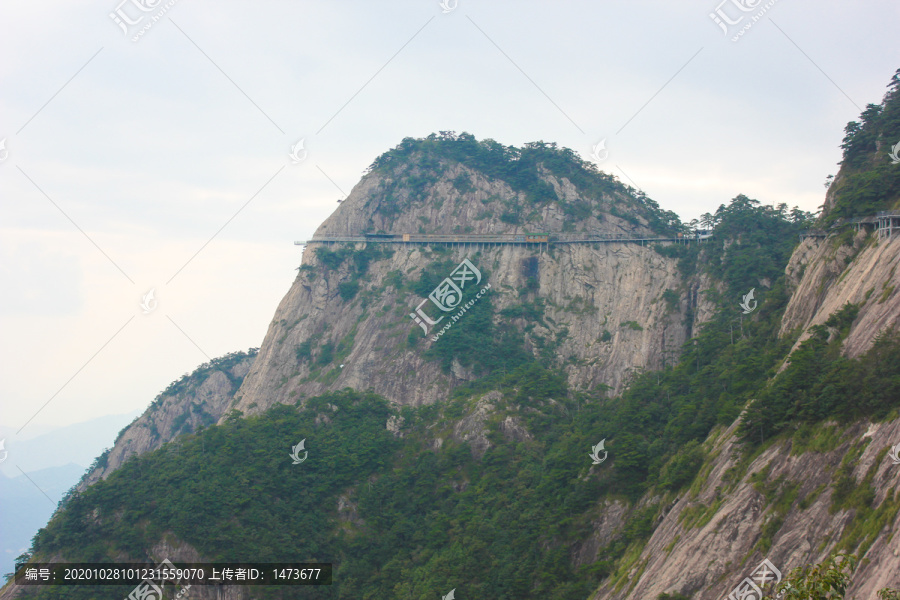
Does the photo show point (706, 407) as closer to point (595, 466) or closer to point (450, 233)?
point (595, 466)

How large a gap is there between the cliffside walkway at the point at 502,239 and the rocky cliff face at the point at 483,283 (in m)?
0.65

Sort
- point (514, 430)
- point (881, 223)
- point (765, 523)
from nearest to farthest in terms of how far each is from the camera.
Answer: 1. point (765, 523)
2. point (881, 223)
3. point (514, 430)

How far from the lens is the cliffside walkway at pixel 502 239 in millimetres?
79438

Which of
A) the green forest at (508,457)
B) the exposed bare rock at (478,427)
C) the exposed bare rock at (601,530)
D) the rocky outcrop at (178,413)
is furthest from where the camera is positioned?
the rocky outcrop at (178,413)

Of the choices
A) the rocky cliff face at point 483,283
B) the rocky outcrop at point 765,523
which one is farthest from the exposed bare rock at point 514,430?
the rocky outcrop at point 765,523

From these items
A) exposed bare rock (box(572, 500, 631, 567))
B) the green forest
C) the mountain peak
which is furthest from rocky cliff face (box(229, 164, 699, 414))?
exposed bare rock (box(572, 500, 631, 567))

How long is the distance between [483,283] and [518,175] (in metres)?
15.1

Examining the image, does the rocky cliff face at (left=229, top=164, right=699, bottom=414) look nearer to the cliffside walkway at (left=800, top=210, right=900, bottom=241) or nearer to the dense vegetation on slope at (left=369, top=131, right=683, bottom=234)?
the dense vegetation on slope at (left=369, top=131, right=683, bottom=234)

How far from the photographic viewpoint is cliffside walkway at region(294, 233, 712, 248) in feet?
261

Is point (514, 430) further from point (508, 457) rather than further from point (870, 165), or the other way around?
point (870, 165)

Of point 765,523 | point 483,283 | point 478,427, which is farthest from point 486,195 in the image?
point 765,523

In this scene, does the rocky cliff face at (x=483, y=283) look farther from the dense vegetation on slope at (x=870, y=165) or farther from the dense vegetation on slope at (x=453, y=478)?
the dense vegetation on slope at (x=870, y=165)

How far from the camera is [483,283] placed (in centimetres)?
8119

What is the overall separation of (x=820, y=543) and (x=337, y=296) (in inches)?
2435
